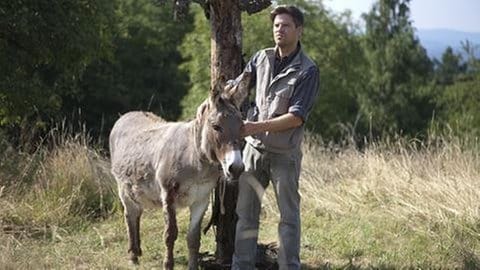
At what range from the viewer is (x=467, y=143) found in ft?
30.6

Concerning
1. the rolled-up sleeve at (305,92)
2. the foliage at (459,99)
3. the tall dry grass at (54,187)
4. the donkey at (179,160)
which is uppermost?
the rolled-up sleeve at (305,92)

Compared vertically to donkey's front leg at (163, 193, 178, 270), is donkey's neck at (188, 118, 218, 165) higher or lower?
higher

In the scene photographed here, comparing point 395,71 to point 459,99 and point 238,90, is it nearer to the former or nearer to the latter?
point 459,99

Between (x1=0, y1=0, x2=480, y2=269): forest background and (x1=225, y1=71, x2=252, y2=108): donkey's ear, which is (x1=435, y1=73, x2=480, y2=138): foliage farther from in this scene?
(x1=225, y1=71, x2=252, y2=108): donkey's ear

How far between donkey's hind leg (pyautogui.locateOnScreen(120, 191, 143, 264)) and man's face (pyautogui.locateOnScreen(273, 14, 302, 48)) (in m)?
2.21

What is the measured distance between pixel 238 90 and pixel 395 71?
32.8 meters

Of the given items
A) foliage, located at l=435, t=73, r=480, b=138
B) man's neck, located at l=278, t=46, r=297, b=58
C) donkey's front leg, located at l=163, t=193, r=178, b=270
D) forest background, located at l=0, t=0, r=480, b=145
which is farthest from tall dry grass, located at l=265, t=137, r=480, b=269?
foliage, located at l=435, t=73, r=480, b=138

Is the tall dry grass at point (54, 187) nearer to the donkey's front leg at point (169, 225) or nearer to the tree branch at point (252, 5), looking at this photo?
the donkey's front leg at point (169, 225)

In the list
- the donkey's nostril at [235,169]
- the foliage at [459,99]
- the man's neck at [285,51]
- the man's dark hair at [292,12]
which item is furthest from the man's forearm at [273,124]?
the foliage at [459,99]

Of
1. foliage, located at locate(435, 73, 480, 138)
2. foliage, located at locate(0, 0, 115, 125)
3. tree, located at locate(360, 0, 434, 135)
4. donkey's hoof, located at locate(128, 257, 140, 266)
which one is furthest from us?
tree, located at locate(360, 0, 434, 135)

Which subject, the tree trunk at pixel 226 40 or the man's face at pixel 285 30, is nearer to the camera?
the man's face at pixel 285 30

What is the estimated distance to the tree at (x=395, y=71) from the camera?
35.2 meters

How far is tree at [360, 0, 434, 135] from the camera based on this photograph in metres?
35.2

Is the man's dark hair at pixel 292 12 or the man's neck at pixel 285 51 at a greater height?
the man's dark hair at pixel 292 12
